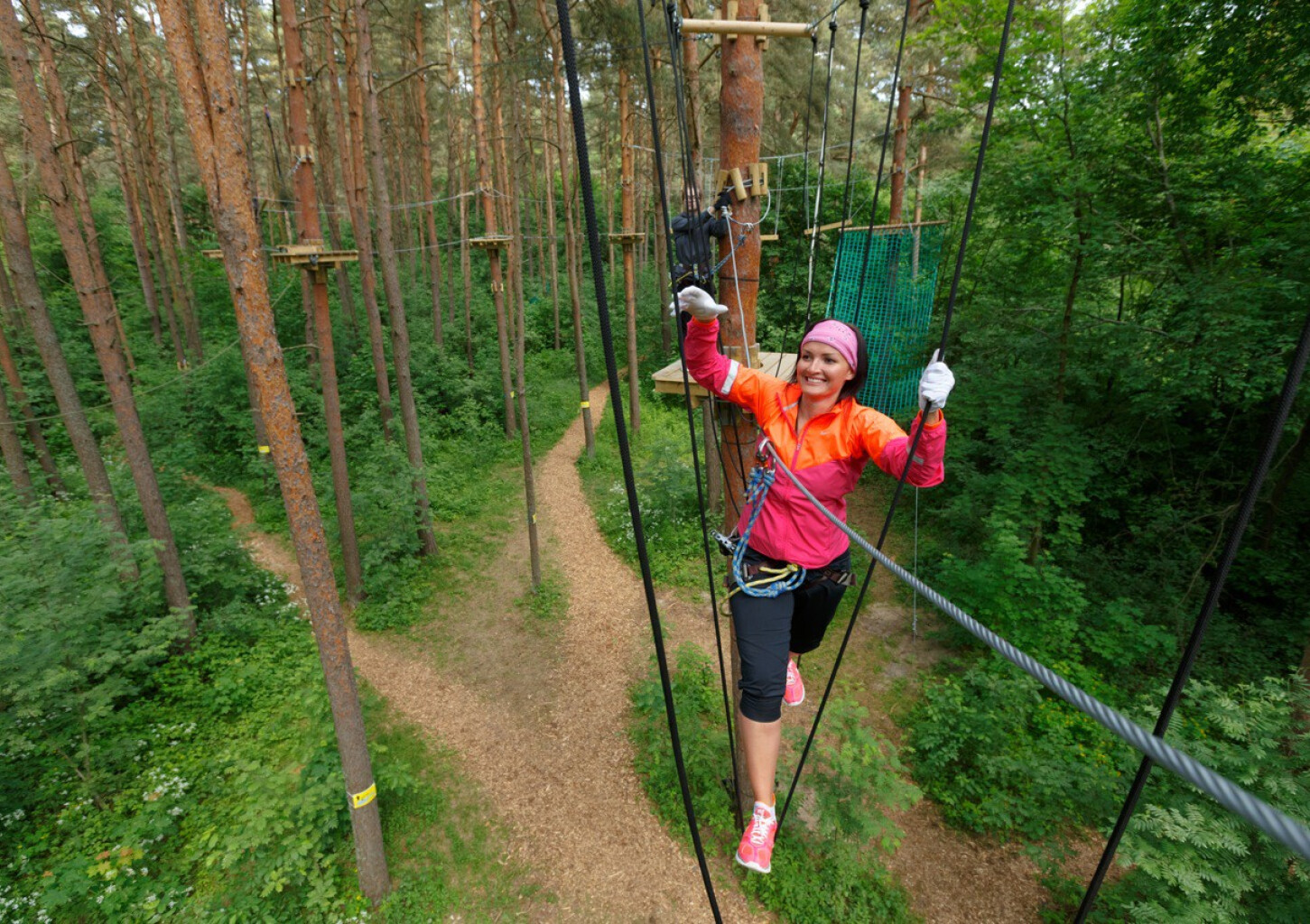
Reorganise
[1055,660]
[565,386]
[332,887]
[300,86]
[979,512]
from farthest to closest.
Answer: [565,386], [979,512], [300,86], [1055,660], [332,887]

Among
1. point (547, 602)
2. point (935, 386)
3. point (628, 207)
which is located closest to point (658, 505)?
point (547, 602)

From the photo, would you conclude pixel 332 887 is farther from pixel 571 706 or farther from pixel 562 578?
pixel 562 578

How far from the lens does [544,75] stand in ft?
41.4

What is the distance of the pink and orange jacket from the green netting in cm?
693

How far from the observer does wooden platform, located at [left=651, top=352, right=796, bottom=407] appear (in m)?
4.58

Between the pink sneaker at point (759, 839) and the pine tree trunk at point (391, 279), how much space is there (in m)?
7.78

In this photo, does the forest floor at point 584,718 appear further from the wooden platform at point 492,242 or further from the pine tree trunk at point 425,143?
the pine tree trunk at point 425,143

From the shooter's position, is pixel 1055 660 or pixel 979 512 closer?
pixel 1055 660

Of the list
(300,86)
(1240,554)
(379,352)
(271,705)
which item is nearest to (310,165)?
(300,86)

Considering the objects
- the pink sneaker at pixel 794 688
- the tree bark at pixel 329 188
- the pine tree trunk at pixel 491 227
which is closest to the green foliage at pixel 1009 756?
the pink sneaker at pixel 794 688

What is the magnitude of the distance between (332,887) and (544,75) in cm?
1443

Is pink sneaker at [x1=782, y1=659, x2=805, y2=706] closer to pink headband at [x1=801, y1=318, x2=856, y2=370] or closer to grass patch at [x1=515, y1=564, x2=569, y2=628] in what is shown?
pink headband at [x1=801, y1=318, x2=856, y2=370]

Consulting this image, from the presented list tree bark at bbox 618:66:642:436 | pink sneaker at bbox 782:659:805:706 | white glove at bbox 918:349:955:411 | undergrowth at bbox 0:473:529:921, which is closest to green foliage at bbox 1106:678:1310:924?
pink sneaker at bbox 782:659:805:706

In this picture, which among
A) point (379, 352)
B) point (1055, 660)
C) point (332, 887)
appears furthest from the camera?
point (379, 352)
